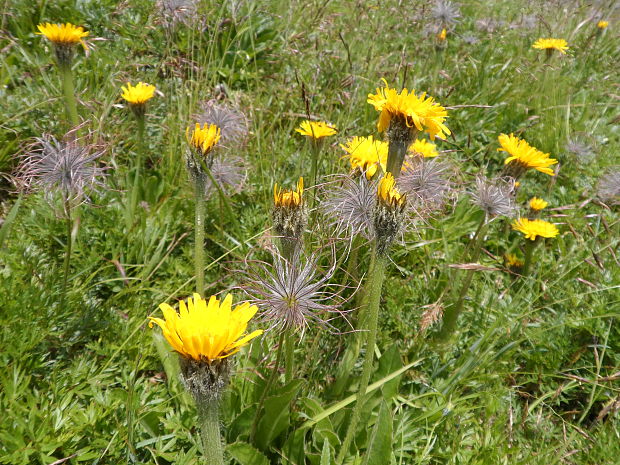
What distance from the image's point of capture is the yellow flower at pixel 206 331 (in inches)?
40.5

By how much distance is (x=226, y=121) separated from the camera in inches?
107

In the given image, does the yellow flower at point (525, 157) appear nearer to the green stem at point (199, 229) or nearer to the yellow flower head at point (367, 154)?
the yellow flower head at point (367, 154)

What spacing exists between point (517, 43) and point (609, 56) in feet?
3.87

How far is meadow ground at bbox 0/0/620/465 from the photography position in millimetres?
1573

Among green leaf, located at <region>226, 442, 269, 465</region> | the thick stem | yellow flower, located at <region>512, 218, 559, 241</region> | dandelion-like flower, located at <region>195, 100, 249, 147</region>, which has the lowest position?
green leaf, located at <region>226, 442, 269, 465</region>

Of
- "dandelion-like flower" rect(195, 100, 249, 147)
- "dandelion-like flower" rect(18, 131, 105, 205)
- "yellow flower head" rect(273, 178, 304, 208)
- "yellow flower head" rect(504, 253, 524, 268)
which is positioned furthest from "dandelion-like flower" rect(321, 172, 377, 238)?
"yellow flower head" rect(504, 253, 524, 268)

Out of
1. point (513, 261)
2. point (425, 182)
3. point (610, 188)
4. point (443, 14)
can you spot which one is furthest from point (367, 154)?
point (443, 14)

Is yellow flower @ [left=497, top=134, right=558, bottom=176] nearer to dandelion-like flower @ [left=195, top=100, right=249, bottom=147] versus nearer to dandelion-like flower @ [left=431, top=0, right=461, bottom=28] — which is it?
dandelion-like flower @ [left=195, top=100, right=249, bottom=147]

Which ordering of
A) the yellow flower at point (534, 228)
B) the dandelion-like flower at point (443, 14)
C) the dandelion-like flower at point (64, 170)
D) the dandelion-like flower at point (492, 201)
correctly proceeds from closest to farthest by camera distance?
the dandelion-like flower at point (64, 170), the dandelion-like flower at point (492, 201), the yellow flower at point (534, 228), the dandelion-like flower at point (443, 14)

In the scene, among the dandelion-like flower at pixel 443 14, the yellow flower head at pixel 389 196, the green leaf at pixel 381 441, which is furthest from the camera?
the dandelion-like flower at pixel 443 14

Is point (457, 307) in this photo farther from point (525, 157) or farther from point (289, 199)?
point (289, 199)

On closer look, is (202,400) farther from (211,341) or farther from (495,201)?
(495,201)

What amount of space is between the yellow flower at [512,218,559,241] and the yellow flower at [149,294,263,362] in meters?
1.99

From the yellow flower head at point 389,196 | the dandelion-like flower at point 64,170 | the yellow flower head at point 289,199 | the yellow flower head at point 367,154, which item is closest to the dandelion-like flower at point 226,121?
the dandelion-like flower at point 64,170
